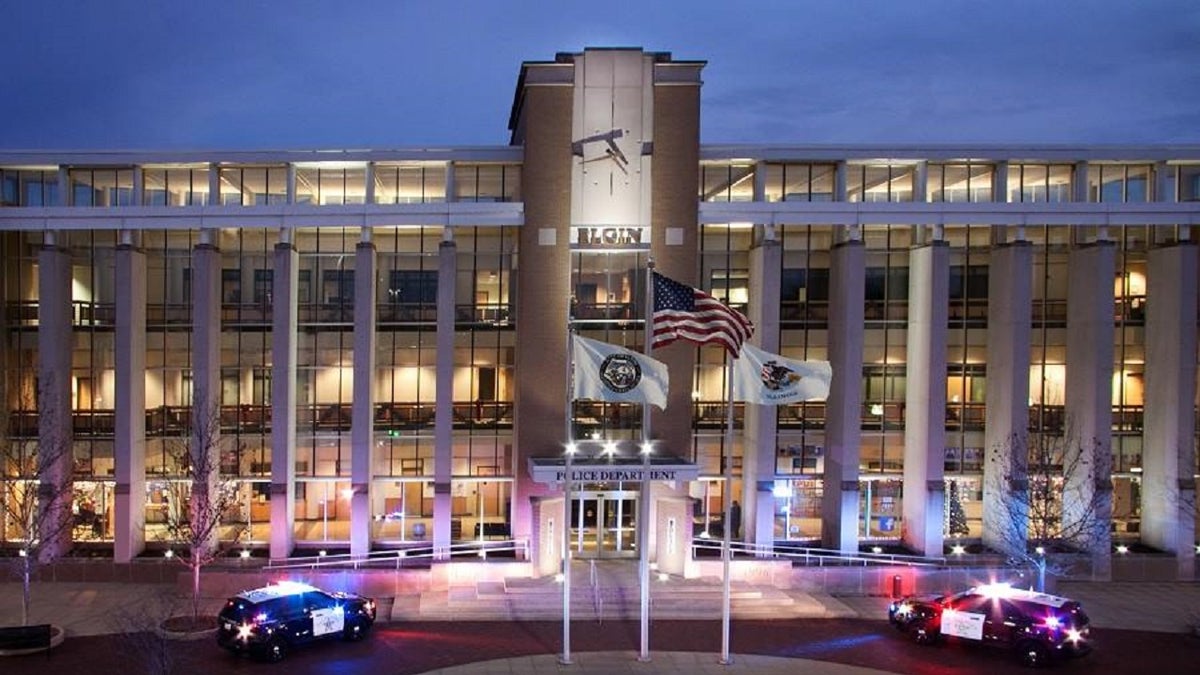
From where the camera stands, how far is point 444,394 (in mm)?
31141

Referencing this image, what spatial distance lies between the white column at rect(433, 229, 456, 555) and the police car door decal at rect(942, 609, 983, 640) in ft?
50.9

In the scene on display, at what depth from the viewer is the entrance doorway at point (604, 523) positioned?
100.0ft

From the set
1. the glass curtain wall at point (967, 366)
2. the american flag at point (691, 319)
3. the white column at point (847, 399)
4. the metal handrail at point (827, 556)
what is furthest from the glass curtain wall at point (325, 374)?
the glass curtain wall at point (967, 366)

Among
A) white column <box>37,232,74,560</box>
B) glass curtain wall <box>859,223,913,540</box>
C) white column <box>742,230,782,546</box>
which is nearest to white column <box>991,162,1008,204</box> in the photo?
glass curtain wall <box>859,223,913,540</box>

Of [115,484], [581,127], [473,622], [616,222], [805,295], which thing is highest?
[581,127]

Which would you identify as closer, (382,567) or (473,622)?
(473,622)

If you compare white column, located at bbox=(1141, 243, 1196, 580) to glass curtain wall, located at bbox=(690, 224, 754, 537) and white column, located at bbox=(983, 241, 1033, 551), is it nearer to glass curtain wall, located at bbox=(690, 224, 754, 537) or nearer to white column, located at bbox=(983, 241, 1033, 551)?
white column, located at bbox=(983, 241, 1033, 551)

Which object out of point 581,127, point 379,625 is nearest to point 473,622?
point 379,625

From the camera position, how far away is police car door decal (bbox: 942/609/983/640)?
927 inches

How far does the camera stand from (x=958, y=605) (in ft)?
78.6

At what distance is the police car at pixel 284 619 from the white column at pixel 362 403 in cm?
691

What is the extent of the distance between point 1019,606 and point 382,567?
19.0 meters

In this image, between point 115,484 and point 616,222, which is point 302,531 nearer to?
point 115,484

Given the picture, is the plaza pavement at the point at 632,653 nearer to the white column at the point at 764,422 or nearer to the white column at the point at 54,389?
the white column at the point at 54,389
